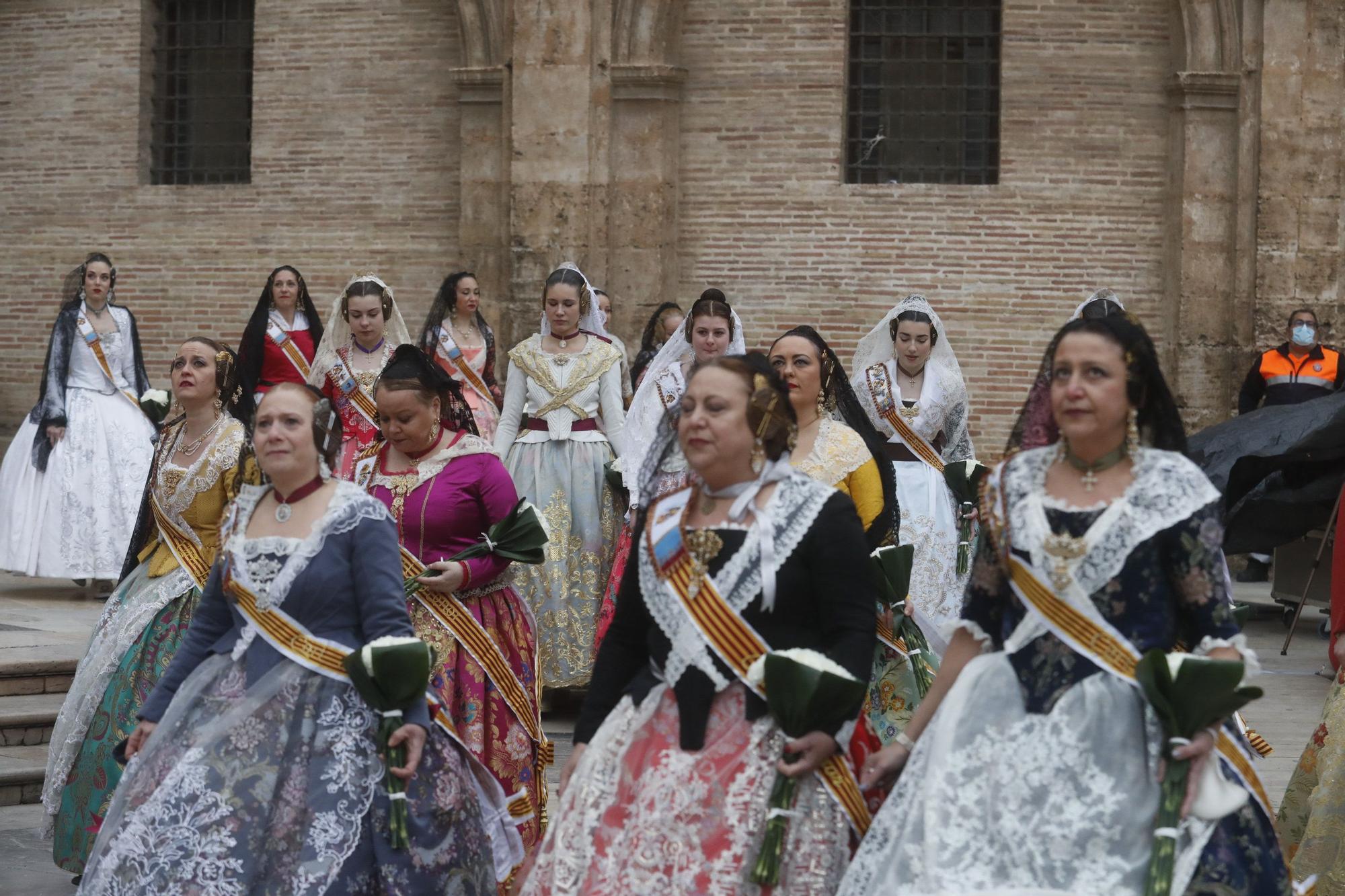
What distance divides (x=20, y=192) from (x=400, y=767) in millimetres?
14542

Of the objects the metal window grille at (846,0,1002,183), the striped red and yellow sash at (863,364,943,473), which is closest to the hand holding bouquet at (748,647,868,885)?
the striped red and yellow sash at (863,364,943,473)

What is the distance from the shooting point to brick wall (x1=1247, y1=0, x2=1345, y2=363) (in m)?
14.9

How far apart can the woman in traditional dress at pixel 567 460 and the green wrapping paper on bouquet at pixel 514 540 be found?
9.98ft

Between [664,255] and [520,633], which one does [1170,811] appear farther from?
[664,255]

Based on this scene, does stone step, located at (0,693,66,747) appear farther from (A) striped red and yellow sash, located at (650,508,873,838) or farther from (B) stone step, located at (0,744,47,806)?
(A) striped red and yellow sash, located at (650,508,873,838)

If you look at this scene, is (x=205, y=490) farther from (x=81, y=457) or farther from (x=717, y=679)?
(x=81, y=457)

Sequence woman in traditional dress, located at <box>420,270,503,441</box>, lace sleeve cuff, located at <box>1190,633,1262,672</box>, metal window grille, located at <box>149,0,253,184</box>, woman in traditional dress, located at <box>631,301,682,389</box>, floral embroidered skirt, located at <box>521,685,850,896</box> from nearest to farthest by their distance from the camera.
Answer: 1. lace sleeve cuff, located at <box>1190,633,1262,672</box>
2. floral embroidered skirt, located at <box>521,685,850,896</box>
3. woman in traditional dress, located at <box>420,270,503,441</box>
4. woman in traditional dress, located at <box>631,301,682,389</box>
5. metal window grille, located at <box>149,0,253,184</box>

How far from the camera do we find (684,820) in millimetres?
4043

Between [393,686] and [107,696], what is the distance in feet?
6.40

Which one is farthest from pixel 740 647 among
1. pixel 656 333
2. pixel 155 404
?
pixel 656 333

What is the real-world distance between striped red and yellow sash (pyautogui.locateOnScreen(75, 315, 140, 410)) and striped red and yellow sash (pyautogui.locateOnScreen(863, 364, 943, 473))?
15.9 ft

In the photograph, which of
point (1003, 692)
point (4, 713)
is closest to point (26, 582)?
point (4, 713)

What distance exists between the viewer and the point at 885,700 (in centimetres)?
676

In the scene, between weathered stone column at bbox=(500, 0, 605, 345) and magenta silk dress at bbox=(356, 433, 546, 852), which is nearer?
magenta silk dress at bbox=(356, 433, 546, 852)
